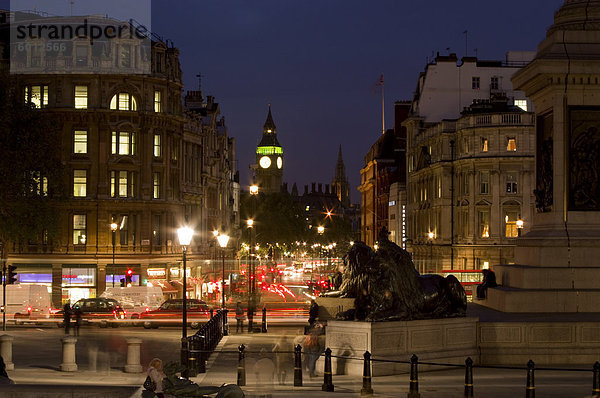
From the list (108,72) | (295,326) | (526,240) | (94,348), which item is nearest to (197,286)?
(108,72)

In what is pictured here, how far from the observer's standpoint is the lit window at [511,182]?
3000 inches

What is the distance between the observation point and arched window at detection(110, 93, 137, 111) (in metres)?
65.8

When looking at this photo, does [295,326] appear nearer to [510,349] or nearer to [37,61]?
[510,349]

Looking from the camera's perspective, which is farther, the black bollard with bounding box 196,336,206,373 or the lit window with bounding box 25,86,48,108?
the lit window with bounding box 25,86,48,108

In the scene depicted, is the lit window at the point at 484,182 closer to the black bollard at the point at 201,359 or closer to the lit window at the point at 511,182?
the lit window at the point at 511,182

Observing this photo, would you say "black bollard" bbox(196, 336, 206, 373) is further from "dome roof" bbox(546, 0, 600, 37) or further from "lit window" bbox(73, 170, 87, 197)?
"lit window" bbox(73, 170, 87, 197)

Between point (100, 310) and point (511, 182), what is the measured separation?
130 ft

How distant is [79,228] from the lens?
6538cm

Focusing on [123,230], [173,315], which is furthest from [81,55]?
[173,315]

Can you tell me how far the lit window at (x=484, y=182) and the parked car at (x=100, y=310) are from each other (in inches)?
1473

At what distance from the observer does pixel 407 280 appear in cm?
2361

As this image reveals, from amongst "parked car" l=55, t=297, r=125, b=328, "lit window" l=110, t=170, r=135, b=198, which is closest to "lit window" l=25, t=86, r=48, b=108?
"lit window" l=110, t=170, r=135, b=198

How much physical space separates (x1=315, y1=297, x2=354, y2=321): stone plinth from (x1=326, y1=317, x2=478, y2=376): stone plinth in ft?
25.9

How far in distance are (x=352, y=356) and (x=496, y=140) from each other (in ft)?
184
